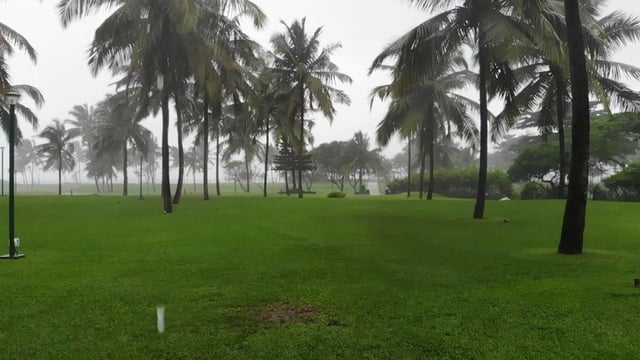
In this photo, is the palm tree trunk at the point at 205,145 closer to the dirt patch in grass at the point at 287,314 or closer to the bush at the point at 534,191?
the bush at the point at 534,191

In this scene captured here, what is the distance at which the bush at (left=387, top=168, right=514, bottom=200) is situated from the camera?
119 feet

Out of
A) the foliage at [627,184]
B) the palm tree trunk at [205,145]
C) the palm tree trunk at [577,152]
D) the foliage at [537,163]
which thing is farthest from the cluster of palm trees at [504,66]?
the palm tree trunk at [205,145]

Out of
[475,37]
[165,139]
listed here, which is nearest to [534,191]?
[475,37]

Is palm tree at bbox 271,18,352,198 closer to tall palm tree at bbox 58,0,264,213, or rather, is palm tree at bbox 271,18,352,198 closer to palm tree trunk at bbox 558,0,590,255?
tall palm tree at bbox 58,0,264,213

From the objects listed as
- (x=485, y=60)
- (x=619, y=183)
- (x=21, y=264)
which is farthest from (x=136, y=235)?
(x=619, y=183)

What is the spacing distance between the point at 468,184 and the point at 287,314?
34.5 metres

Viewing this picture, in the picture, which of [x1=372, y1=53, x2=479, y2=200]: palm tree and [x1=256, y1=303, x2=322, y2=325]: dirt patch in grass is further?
[x1=372, y1=53, x2=479, y2=200]: palm tree

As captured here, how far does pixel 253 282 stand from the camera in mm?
7406

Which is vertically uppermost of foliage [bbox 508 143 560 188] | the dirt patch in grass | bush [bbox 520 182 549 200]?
foliage [bbox 508 143 560 188]

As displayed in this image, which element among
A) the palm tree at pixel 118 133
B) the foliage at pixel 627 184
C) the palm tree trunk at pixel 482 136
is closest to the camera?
the palm tree trunk at pixel 482 136

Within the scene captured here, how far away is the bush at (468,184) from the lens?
36.3 m

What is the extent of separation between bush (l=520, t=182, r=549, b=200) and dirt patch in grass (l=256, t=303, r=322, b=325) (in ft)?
88.8

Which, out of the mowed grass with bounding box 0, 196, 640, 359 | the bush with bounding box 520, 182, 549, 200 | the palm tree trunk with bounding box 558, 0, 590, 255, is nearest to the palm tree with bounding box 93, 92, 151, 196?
the mowed grass with bounding box 0, 196, 640, 359

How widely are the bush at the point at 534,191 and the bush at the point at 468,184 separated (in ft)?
14.7
